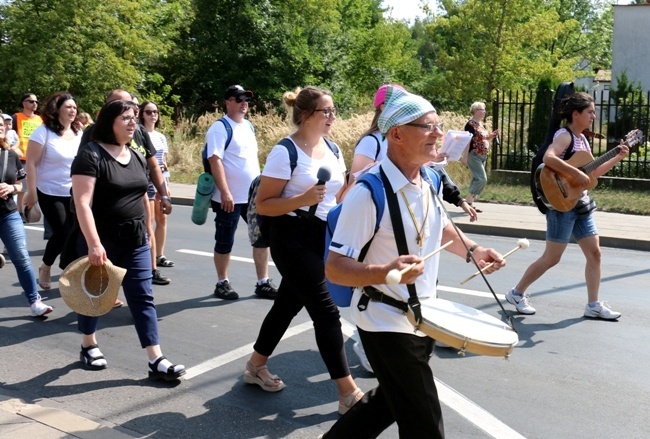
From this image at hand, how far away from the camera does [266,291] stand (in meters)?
7.62

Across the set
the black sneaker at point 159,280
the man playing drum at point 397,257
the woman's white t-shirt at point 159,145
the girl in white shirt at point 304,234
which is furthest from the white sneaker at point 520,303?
the woman's white t-shirt at point 159,145

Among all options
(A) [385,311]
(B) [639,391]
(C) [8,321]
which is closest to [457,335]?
(A) [385,311]

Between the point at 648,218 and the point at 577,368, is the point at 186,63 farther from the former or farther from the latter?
the point at 577,368

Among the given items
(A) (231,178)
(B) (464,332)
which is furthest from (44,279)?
(B) (464,332)

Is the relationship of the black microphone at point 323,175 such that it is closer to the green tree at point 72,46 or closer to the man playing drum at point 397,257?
the man playing drum at point 397,257

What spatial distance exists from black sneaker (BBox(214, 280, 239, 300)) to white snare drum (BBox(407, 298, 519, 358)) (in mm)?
4552

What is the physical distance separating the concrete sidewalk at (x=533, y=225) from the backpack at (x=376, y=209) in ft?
26.5

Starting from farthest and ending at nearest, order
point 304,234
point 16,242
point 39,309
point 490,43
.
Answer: point 490,43
point 39,309
point 16,242
point 304,234

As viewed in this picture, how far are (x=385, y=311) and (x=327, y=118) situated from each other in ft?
6.59

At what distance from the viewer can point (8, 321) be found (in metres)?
6.86

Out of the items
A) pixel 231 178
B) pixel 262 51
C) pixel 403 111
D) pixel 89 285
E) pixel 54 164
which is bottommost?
pixel 89 285

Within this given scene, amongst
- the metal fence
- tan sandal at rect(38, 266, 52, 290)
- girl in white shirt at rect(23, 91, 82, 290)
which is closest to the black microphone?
girl in white shirt at rect(23, 91, 82, 290)

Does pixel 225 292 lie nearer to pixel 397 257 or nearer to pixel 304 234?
pixel 304 234

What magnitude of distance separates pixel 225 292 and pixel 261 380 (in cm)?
256
